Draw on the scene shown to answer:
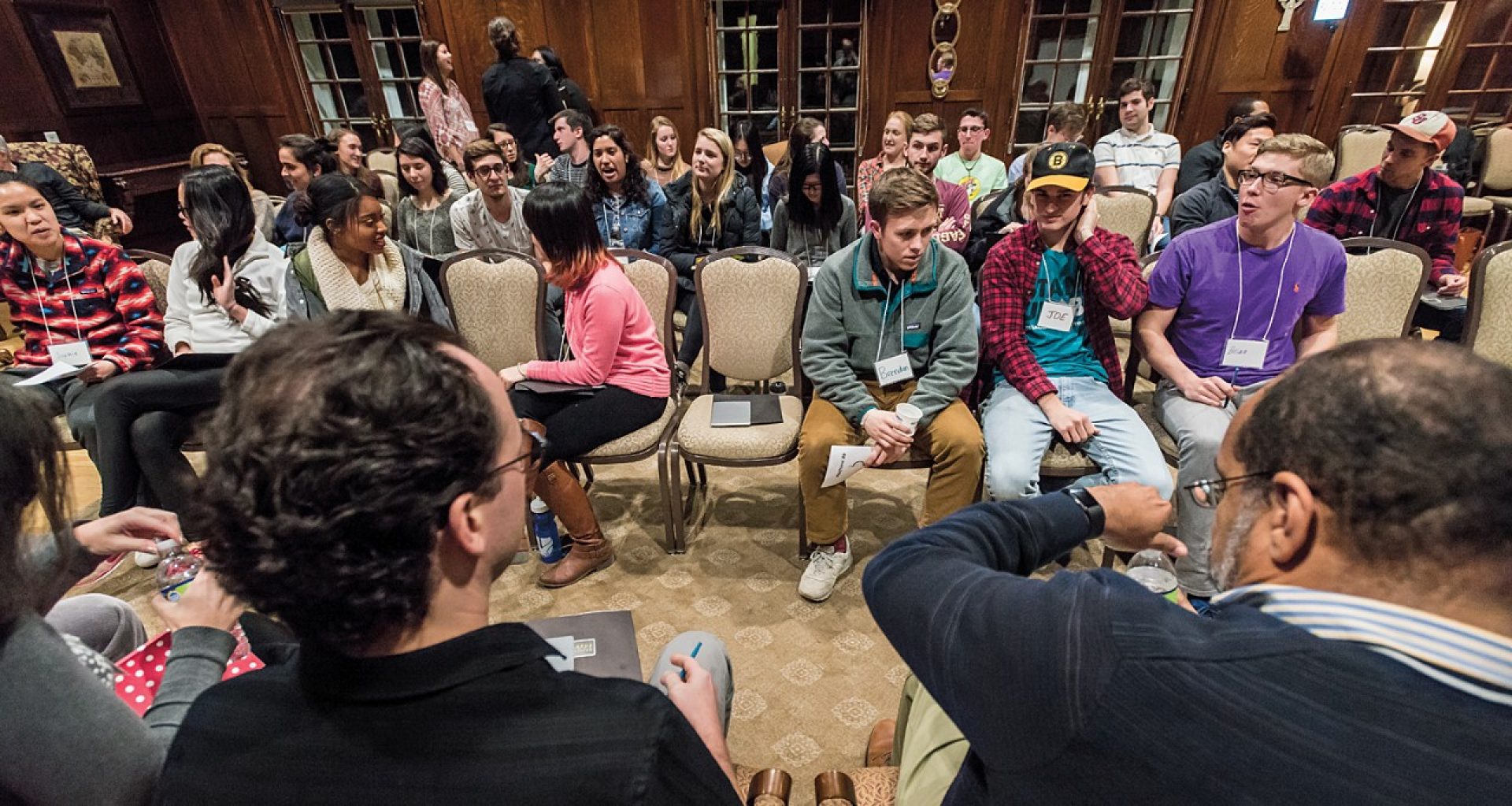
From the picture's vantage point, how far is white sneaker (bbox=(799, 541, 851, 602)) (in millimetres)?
2186

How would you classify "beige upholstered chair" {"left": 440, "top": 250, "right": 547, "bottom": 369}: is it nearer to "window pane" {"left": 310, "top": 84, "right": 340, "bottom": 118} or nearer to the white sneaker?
the white sneaker

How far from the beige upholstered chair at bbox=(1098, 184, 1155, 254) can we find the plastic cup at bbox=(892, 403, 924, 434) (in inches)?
69.9

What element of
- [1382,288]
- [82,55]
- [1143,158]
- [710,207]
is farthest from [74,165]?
[1382,288]

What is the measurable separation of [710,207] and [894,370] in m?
1.92

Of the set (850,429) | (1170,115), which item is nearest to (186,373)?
(850,429)

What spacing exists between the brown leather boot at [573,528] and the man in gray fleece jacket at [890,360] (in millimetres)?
758

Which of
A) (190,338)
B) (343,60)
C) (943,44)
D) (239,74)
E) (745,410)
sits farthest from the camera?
(239,74)

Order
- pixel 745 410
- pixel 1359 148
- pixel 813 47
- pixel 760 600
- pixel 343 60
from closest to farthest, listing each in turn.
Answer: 1. pixel 760 600
2. pixel 745 410
3. pixel 1359 148
4. pixel 813 47
5. pixel 343 60

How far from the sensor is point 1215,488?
79 cm

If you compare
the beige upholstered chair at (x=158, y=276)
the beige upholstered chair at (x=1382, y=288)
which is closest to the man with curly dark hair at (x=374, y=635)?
the beige upholstered chair at (x=1382, y=288)

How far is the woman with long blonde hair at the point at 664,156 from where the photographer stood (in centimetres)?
405

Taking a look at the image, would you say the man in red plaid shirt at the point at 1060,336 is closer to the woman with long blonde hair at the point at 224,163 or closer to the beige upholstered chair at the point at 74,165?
the woman with long blonde hair at the point at 224,163

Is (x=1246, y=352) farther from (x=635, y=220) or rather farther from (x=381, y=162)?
(x=381, y=162)

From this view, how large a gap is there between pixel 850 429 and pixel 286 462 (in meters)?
1.78
